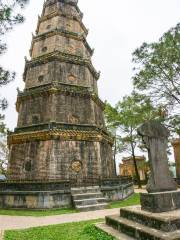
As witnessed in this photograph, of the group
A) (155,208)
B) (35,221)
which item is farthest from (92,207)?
(155,208)

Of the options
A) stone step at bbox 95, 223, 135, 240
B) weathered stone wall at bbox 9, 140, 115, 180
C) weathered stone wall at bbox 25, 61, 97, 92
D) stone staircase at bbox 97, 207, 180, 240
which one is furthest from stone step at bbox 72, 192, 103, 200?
weathered stone wall at bbox 25, 61, 97, 92

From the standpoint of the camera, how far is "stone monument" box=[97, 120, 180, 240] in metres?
5.16

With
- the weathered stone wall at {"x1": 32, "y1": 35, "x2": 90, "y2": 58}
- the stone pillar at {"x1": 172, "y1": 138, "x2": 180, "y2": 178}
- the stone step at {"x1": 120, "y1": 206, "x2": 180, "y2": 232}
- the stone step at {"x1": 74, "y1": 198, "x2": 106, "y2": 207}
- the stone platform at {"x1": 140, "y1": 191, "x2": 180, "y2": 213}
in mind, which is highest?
the weathered stone wall at {"x1": 32, "y1": 35, "x2": 90, "y2": 58}

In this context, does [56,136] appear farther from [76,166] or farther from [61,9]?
[61,9]

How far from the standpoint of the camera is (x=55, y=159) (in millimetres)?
17250

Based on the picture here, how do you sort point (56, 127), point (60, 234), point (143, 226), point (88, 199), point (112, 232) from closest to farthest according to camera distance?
point (143, 226) → point (112, 232) → point (60, 234) → point (88, 199) → point (56, 127)

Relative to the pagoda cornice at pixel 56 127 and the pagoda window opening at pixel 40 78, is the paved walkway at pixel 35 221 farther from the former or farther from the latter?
the pagoda window opening at pixel 40 78

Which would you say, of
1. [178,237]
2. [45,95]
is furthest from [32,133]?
[178,237]

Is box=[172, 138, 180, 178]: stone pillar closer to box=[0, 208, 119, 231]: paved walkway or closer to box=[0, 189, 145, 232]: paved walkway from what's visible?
box=[0, 189, 145, 232]: paved walkway

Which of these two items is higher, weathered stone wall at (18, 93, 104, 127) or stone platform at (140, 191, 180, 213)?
weathered stone wall at (18, 93, 104, 127)

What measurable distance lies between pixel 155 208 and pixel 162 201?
0.96 ft

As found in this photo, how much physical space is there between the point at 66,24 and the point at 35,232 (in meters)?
22.1

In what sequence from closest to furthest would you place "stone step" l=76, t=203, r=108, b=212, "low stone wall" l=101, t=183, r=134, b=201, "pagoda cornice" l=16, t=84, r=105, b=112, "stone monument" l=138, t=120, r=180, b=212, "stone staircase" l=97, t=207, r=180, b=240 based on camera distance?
1. "stone staircase" l=97, t=207, r=180, b=240
2. "stone monument" l=138, t=120, r=180, b=212
3. "stone step" l=76, t=203, r=108, b=212
4. "low stone wall" l=101, t=183, r=134, b=201
5. "pagoda cornice" l=16, t=84, r=105, b=112

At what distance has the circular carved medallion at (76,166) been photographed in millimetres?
17614
